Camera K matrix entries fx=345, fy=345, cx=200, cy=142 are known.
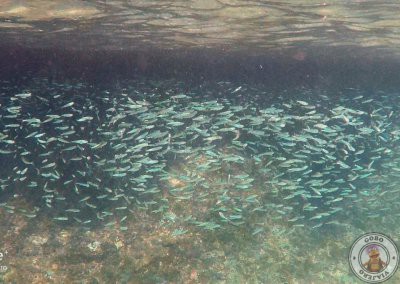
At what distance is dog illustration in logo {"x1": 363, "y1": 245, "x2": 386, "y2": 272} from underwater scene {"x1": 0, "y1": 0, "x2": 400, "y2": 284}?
30 millimetres

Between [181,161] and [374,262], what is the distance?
5.99 m

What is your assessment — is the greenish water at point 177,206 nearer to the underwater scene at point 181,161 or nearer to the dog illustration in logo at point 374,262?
the underwater scene at point 181,161

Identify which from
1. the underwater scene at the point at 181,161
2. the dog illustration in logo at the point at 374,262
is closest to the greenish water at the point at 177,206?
A: the underwater scene at the point at 181,161

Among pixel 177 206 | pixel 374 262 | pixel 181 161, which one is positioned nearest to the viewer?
pixel 374 262

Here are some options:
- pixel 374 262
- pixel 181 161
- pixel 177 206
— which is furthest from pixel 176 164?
pixel 374 262

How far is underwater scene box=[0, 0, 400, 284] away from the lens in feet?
27.8

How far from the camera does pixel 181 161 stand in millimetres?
11109

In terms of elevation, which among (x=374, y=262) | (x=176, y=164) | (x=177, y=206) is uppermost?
(x=176, y=164)

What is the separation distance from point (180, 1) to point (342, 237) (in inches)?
304

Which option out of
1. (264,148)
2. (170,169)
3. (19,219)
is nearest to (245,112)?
(264,148)

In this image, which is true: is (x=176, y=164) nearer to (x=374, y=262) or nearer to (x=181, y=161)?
(x=181, y=161)

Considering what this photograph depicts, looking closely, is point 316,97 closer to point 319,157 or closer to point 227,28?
point 319,157

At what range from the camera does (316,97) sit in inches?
633

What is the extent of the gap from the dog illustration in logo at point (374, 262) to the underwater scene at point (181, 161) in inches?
1.2
